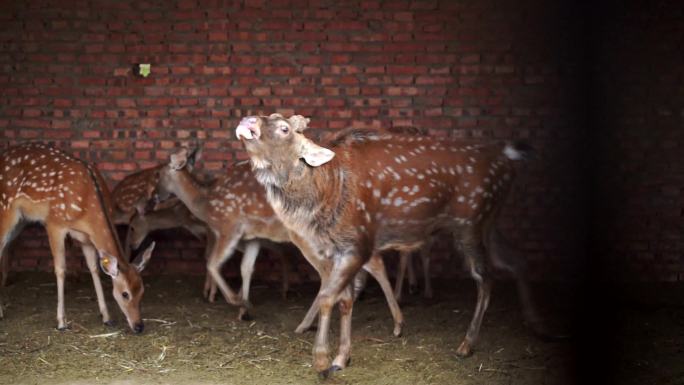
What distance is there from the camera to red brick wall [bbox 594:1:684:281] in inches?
294

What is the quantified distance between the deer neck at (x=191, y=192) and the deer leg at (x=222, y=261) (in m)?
0.36

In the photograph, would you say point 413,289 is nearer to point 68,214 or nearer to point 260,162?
point 260,162

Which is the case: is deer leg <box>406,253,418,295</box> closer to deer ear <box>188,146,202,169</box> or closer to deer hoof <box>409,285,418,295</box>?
deer hoof <box>409,285,418,295</box>

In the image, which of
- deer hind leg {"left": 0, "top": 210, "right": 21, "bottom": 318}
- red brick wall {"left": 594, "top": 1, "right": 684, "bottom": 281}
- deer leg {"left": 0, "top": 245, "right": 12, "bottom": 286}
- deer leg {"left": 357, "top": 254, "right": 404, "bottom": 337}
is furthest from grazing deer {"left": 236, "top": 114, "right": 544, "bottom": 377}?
deer leg {"left": 0, "top": 245, "right": 12, "bottom": 286}

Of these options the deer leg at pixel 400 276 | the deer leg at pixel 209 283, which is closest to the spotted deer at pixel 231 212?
the deer leg at pixel 209 283

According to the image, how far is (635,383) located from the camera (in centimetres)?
475

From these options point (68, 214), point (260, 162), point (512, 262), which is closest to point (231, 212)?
point (68, 214)

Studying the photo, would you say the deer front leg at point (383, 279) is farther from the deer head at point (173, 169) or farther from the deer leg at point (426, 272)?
the deer head at point (173, 169)

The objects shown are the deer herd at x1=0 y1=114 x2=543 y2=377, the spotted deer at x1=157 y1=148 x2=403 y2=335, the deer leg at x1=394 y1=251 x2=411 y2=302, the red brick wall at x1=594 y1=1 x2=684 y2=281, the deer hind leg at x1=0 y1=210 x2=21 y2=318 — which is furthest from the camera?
the red brick wall at x1=594 y1=1 x2=684 y2=281

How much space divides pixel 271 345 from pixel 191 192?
6.03 ft

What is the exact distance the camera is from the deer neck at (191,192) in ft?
23.2

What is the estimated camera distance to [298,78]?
7801 millimetres

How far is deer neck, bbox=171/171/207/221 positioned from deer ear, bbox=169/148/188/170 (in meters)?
0.06

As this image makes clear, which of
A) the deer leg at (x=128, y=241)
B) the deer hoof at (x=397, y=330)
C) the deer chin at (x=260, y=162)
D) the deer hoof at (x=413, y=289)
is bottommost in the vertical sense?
the deer hoof at (x=413, y=289)
